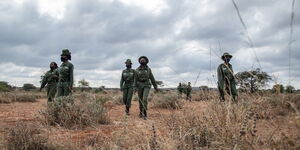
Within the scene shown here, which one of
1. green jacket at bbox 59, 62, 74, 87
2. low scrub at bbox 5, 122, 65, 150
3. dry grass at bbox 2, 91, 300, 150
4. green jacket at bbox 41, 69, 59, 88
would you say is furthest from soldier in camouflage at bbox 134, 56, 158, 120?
low scrub at bbox 5, 122, 65, 150

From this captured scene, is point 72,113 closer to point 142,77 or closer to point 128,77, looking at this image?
point 142,77

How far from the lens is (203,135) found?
10.7 feet

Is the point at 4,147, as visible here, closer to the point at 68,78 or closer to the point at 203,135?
the point at 203,135

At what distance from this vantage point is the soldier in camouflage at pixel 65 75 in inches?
338

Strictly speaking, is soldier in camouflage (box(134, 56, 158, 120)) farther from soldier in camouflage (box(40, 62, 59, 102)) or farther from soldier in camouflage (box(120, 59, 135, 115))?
soldier in camouflage (box(40, 62, 59, 102))

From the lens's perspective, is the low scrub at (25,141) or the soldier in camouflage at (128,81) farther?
the soldier in camouflage at (128,81)

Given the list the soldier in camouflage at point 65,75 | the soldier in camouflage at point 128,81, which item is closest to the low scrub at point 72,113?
the soldier in camouflage at point 65,75

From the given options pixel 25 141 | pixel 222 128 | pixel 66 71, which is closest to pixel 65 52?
pixel 66 71

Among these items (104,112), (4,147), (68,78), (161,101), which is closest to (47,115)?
(104,112)

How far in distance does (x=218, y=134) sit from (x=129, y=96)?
726 centimetres

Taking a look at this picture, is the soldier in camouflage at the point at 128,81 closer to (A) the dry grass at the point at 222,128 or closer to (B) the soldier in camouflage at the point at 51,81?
(B) the soldier in camouflage at the point at 51,81

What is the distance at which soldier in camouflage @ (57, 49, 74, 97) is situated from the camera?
8.58m

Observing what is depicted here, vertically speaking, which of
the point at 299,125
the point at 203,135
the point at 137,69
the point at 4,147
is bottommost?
the point at 4,147

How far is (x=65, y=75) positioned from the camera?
8633 millimetres
